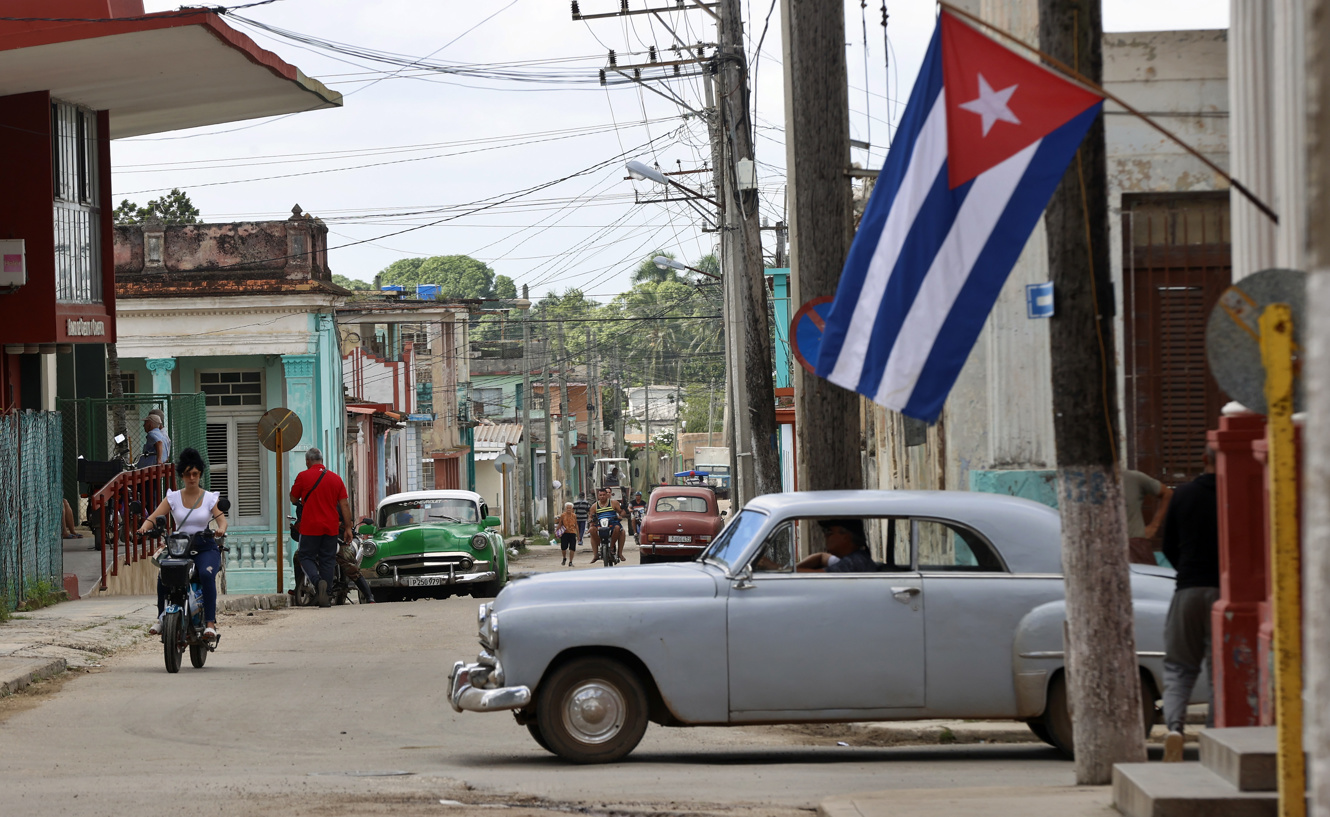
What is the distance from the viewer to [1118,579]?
7062 millimetres

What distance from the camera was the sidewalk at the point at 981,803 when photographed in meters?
6.40

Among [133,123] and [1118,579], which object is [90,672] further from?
[133,123]

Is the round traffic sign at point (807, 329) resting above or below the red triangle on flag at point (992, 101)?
below

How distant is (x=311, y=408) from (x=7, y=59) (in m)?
16.1

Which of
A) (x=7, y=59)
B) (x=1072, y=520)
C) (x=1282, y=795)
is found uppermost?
(x=7, y=59)

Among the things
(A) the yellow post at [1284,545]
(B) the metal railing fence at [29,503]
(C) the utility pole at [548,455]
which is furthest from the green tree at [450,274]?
(A) the yellow post at [1284,545]

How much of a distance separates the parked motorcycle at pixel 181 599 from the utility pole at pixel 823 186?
506 cm

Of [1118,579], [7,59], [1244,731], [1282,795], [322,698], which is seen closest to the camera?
[1282,795]

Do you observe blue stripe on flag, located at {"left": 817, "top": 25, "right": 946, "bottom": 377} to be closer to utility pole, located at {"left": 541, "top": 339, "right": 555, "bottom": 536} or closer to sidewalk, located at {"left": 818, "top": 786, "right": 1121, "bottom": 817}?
sidewalk, located at {"left": 818, "top": 786, "right": 1121, "bottom": 817}

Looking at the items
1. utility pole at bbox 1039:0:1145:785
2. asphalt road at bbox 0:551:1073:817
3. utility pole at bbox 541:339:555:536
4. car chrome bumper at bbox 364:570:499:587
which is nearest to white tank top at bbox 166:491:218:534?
asphalt road at bbox 0:551:1073:817

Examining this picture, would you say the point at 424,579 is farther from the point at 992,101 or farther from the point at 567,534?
the point at 992,101

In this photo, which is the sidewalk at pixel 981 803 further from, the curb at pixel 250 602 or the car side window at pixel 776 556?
the curb at pixel 250 602

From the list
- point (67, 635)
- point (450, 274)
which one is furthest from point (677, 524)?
point (450, 274)

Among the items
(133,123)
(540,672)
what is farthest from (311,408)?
(540,672)
